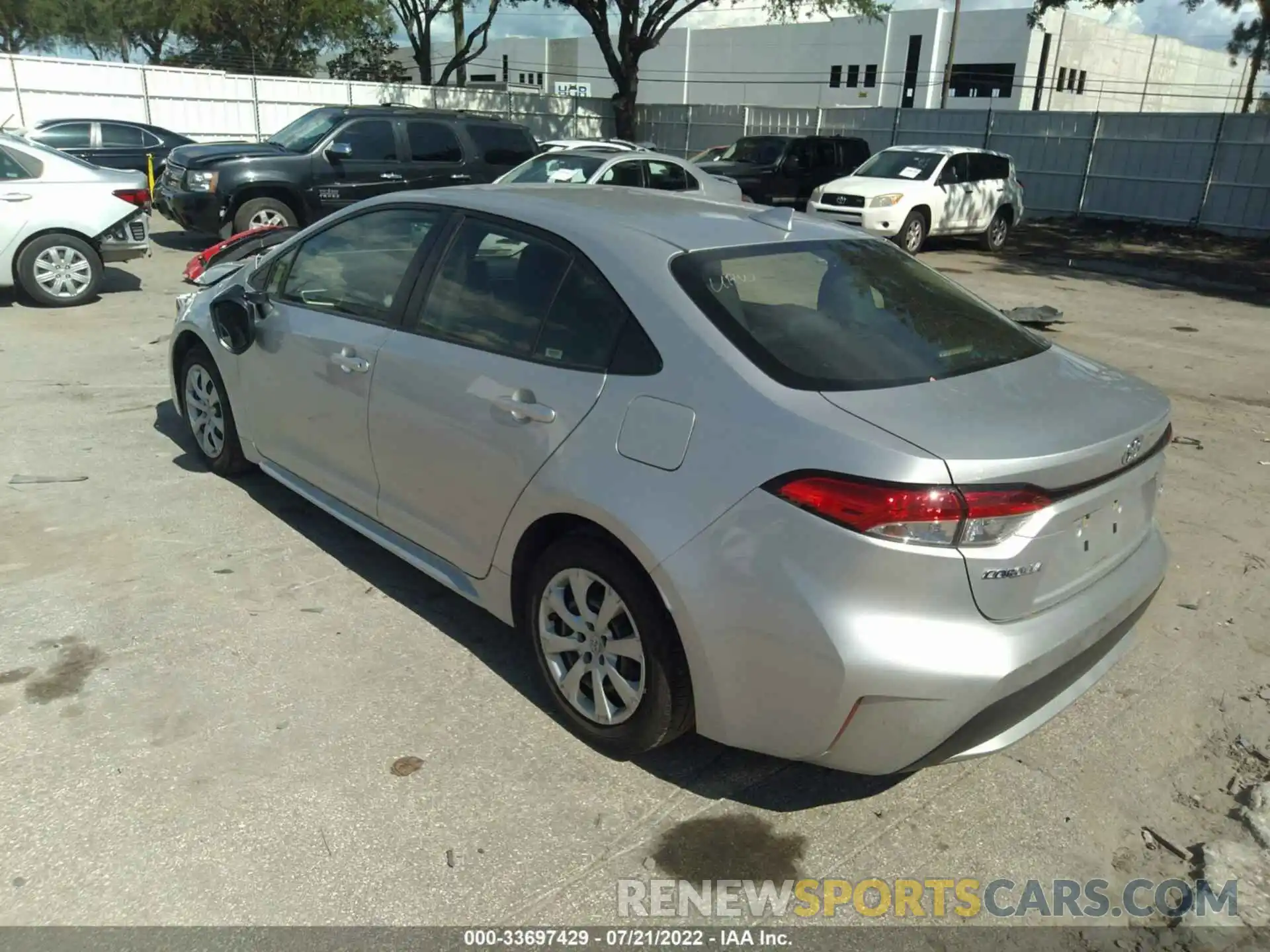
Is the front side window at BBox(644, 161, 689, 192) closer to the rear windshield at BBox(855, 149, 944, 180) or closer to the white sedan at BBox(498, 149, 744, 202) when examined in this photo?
the white sedan at BBox(498, 149, 744, 202)

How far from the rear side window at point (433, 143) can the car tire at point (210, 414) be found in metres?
9.04

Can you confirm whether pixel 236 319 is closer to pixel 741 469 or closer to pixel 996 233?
pixel 741 469

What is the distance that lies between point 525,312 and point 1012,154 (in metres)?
23.2

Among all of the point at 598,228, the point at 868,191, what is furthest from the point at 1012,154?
the point at 598,228

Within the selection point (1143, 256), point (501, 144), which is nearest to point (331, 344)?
point (501, 144)

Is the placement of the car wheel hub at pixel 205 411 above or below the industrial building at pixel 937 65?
below

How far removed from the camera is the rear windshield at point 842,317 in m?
2.85

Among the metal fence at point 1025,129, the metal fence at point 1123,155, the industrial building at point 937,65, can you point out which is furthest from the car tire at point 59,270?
the industrial building at point 937,65

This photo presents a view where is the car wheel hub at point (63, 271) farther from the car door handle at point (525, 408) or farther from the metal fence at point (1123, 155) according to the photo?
the metal fence at point (1123, 155)

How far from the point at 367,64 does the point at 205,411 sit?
52.5m

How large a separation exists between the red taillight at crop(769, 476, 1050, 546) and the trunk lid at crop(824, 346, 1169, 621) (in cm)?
3

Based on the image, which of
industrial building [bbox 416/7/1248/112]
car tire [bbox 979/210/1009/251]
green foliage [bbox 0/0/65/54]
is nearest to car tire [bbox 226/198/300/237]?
car tire [bbox 979/210/1009/251]

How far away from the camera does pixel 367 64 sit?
169 feet

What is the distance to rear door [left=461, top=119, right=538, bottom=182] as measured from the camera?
14.0 metres
